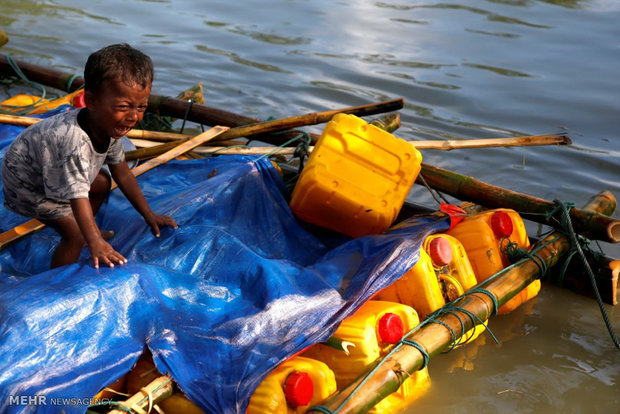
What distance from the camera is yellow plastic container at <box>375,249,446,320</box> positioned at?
3.68m

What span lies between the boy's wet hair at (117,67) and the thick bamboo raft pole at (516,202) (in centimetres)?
213

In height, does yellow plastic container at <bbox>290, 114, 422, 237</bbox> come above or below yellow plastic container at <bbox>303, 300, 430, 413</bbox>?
above

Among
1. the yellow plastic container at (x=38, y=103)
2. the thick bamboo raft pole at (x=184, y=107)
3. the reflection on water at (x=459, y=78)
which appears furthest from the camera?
the yellow plastic container at (x=38, y=103)

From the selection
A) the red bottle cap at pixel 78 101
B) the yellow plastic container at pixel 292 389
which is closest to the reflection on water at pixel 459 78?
the yellow plastic container at pixel 292 389

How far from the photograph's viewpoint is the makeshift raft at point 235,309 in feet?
9.46

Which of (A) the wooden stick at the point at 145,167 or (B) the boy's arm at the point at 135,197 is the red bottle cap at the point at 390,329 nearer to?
(B) the boy's arm at the point at 135,197

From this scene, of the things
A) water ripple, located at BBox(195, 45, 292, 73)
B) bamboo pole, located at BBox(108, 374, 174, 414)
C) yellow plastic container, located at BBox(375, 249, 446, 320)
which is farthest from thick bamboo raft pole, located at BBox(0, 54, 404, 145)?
water ripple, located at BBox(195, 45, 292, 73)

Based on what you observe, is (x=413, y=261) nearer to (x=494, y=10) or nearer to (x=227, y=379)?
(x=227, y=379)

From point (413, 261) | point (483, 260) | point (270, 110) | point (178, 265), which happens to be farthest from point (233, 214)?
point (270, 110)

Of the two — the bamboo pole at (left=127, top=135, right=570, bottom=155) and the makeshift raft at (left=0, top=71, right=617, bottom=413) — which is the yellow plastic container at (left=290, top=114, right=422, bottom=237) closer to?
the makeshift raft at (left=0, top=71, right=617, bottom=413)

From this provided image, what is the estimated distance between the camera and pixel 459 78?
9148 mm

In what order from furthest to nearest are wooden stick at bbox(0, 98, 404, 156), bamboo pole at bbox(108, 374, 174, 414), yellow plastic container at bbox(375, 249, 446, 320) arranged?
wooden stick at bbox(0, 98, 404, 156), yellow plastic container at bbox(375, 249, 446, 320), bamboo pole at bbox(108, 374, 174, 414)

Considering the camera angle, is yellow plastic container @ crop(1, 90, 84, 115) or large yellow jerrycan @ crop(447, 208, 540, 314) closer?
large yellow jerrycan @ crop(447, 208, 540, 314)

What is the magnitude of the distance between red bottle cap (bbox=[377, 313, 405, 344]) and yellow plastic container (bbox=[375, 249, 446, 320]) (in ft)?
1.25
